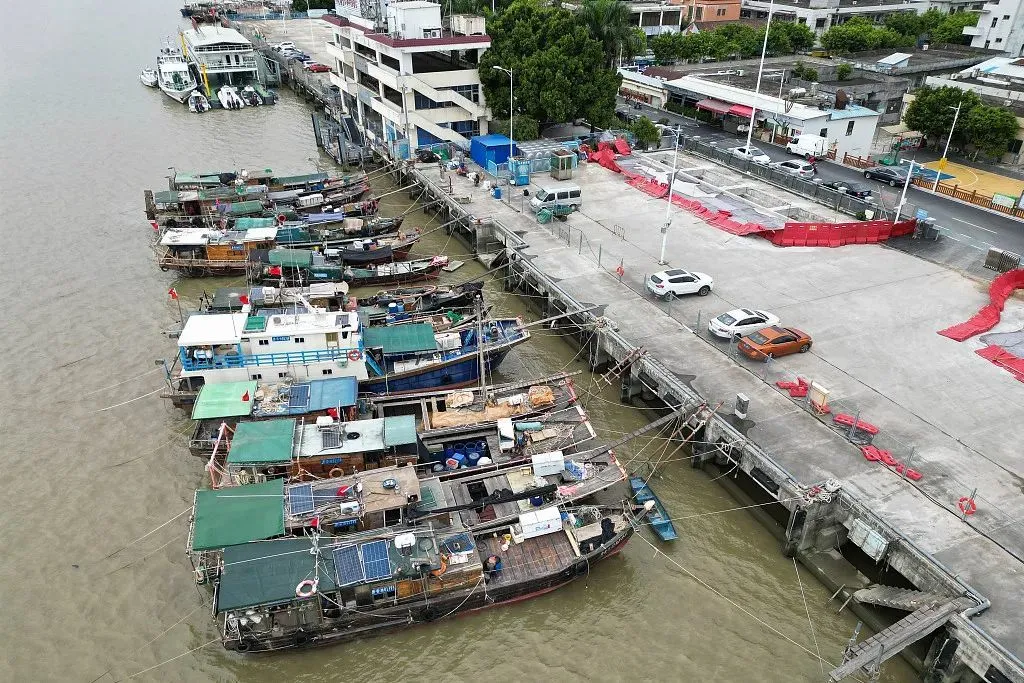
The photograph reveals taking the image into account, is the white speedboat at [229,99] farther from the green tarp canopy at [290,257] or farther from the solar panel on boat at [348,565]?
the solar panel on boat at [348,565]

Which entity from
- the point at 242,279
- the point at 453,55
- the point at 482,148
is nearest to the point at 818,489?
the point at 242,279

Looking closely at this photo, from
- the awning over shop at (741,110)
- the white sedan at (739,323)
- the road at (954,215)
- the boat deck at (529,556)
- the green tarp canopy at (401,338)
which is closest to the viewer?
the boat deck at (529,556)

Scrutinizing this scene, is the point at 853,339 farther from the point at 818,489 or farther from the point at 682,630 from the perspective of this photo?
the point at 682,630

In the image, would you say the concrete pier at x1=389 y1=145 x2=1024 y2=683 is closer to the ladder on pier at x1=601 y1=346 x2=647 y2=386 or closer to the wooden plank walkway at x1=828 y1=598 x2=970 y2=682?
the ladder on pier at x1=601 y1=346 x2=647 y2=386

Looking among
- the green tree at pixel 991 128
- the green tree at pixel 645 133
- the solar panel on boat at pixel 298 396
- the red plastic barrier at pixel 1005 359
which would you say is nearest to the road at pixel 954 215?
the green tree at pixel 991 128

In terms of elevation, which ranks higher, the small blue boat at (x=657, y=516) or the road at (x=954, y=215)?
the road at (x=954, y=215)

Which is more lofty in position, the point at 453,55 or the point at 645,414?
the point at 453,55
